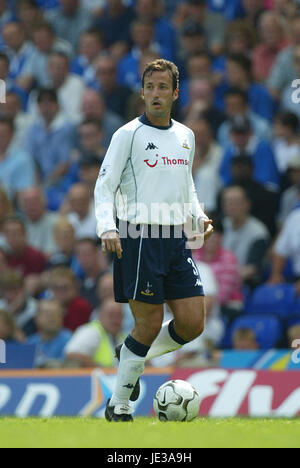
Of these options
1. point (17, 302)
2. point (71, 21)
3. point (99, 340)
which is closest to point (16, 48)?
point (71, 21)

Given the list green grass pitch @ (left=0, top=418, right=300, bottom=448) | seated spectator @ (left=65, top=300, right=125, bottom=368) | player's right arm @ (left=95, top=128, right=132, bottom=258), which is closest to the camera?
green grass pitch @ (left=0, top=418, right=300, bottom=448)

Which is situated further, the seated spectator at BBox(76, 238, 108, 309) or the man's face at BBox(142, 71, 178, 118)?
the seated spectator at BBox(76, 238, 108, 309)

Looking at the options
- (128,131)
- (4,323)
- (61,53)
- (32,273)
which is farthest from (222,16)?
(128,131)

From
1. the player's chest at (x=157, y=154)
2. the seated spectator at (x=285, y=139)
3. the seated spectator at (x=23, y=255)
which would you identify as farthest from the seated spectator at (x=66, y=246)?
the player's chest at (x=157, y=154)

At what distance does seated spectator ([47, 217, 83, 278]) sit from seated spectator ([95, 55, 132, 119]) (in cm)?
238

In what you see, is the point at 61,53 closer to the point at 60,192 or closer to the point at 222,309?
the point at 60,192

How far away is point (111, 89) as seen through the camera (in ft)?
50.4

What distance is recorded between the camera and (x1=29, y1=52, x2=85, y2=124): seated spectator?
614 inches

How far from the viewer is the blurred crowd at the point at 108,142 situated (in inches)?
475

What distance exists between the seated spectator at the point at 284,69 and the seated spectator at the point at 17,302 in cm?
424

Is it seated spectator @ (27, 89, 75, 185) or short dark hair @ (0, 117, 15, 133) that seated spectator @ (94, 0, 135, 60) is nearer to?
seated spectator @ (27, 89, 75, 185)

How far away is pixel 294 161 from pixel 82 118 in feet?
12.7

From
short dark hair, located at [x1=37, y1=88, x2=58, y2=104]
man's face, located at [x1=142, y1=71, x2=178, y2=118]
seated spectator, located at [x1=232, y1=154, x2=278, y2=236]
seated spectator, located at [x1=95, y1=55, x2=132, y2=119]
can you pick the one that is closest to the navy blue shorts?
man's face, located at [x1=142, y1=71, x2=178, y2=118]

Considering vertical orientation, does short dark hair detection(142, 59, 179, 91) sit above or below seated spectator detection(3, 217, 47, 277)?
above
